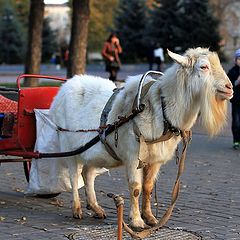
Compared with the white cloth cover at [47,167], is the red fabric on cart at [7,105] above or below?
above

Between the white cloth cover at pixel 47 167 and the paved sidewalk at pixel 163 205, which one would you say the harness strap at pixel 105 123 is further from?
the white cloth cover at pixel 47 167

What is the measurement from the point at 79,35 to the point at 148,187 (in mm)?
14845

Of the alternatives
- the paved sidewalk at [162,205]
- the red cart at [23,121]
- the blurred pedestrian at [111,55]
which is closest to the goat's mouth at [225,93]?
the paved sidewalk at [162,205]

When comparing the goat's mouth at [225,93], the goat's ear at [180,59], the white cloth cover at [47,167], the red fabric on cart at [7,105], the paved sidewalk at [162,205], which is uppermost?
the goat's ear at [180,59]

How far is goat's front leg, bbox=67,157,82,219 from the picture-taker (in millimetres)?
7848

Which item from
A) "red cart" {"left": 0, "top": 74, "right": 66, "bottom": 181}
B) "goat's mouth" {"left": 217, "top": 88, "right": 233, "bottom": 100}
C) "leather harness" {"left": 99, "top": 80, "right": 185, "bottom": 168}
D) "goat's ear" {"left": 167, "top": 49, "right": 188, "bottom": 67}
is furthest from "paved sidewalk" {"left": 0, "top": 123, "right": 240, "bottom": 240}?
"goat's ear" {"left": 167, "top": 49, "right": 188, "bottom": 67}

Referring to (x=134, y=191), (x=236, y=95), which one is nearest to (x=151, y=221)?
(x=134, y=191)

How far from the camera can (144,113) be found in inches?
278

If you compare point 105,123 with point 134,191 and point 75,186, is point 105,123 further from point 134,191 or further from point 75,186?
point 75,186

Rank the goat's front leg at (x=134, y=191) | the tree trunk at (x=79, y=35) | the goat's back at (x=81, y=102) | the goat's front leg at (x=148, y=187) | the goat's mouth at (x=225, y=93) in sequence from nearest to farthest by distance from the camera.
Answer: the goat's mouth at (x=225, y=93) < the goat's front leg at (x=134, y=191) < the goat's front leg at (x=148, y=187) < the goat's back at (x=81, y=102) < the tree trunk at (x=79, y=35)

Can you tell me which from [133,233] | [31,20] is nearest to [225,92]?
[133,233]

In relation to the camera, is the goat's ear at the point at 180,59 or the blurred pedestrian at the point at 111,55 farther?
the blurred pedestrian at the point at 111,55

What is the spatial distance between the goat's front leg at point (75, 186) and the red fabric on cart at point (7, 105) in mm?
1394

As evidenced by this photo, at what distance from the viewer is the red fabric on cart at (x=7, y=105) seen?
9016 millimetres
